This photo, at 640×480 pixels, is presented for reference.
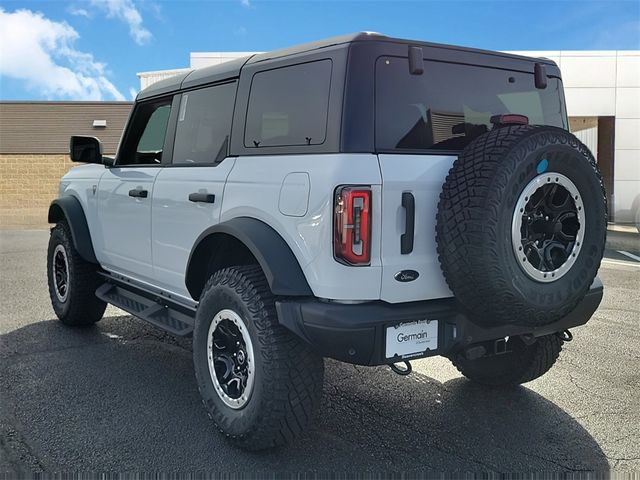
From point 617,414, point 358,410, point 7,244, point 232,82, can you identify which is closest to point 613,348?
point 617,414

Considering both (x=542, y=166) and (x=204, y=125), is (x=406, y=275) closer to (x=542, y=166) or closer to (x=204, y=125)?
(x=542, y=166)

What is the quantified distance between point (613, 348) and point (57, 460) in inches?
169

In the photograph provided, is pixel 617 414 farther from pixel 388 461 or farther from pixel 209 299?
pixel 209 299

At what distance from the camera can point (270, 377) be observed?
9.56ft

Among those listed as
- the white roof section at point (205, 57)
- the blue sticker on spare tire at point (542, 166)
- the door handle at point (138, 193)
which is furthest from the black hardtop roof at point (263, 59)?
the white roof section at point (205, 57)

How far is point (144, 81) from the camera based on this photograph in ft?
64.9

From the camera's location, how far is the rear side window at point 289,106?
3018mm

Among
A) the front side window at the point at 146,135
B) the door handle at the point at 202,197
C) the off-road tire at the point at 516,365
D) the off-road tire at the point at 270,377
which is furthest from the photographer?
the front side window at the point at 146,135

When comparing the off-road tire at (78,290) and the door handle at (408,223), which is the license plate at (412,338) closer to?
the door handle at (408,223)

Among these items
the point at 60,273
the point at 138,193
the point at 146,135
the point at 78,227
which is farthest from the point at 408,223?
the point at 60,273

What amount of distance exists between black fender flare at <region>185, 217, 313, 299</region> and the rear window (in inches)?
26.8

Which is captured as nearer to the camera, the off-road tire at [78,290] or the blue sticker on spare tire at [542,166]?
the blue sticker on spare tire at [542,166]

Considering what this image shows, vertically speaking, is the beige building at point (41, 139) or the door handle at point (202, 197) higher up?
the beige building at point (41, 139)

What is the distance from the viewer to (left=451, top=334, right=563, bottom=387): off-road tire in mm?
3854
